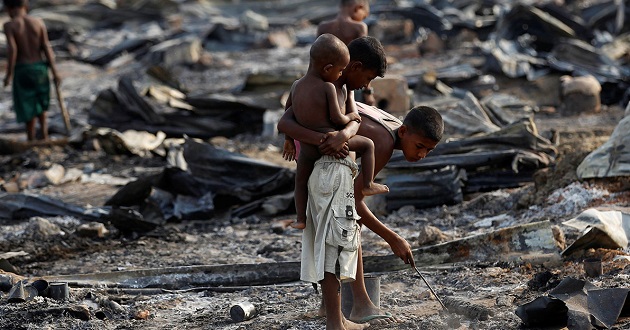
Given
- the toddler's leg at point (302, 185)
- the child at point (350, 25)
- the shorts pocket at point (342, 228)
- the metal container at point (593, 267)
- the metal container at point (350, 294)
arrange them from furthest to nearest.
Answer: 1. the child at point (350, 25)
2. the metal container at point (593, 267)
3. the metal container at point (350, 294)
4. the toddler's leg at point (302, 185)
5. the shorts pocket at point (342, 228)

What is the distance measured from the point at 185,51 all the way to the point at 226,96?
4812 millimetres

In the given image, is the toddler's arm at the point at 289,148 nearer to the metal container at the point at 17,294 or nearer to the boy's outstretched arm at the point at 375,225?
the boy's outstretched arm at the point at 375,225

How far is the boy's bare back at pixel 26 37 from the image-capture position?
31.0 feet

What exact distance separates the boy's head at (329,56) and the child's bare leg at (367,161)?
0.28 m

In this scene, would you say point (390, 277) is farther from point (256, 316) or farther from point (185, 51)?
point (185, 51)

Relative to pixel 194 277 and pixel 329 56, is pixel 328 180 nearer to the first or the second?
pixel 329 56

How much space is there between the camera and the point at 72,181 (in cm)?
825

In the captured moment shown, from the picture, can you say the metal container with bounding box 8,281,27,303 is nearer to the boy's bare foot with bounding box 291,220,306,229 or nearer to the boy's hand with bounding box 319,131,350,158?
the boy's bare foot with bounding box 291,220,306,229

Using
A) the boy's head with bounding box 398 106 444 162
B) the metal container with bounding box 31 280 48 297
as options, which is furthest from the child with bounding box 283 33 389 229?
the metal container with bounding box 31 280 48 297

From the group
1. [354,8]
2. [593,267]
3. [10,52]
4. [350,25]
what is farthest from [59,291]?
[10,52]

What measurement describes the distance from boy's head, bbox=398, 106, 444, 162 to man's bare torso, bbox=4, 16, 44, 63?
21.3 feet

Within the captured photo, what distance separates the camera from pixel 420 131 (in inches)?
153

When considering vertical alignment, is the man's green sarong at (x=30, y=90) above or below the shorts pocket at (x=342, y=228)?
below

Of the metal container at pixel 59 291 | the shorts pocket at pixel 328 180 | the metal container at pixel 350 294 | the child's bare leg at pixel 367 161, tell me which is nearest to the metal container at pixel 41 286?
the metal container at pixel 59 291
